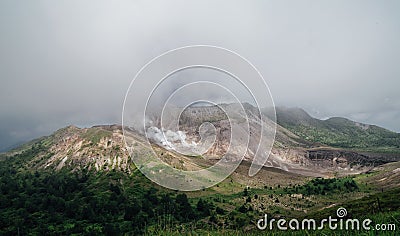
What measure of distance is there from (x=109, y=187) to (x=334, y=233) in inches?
6552

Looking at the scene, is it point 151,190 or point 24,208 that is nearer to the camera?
point 24,208

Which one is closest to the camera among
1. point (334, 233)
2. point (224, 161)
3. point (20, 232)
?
point (334, 233)

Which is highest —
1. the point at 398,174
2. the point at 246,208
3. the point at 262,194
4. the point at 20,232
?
the point at 398,174

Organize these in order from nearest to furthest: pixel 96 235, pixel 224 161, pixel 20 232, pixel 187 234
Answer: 1. pixel 187 234
2. pixel 224 161
3. pixel 96 235
4. pixel 20 232

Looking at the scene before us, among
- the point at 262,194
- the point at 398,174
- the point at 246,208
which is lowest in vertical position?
the point at 246,208

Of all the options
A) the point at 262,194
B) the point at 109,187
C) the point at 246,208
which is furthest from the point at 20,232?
the point at 262,194

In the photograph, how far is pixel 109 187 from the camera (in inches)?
6462

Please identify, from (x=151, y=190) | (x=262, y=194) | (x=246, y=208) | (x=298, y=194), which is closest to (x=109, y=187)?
(x=151, y=190)

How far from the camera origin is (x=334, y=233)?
25.8 feet

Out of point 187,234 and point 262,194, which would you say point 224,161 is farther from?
point 262,194

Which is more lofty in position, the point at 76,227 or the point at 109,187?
the point at 109,187

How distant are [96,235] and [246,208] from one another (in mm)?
65834

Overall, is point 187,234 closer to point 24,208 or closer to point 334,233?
point 334,233

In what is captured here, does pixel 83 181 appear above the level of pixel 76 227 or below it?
above
